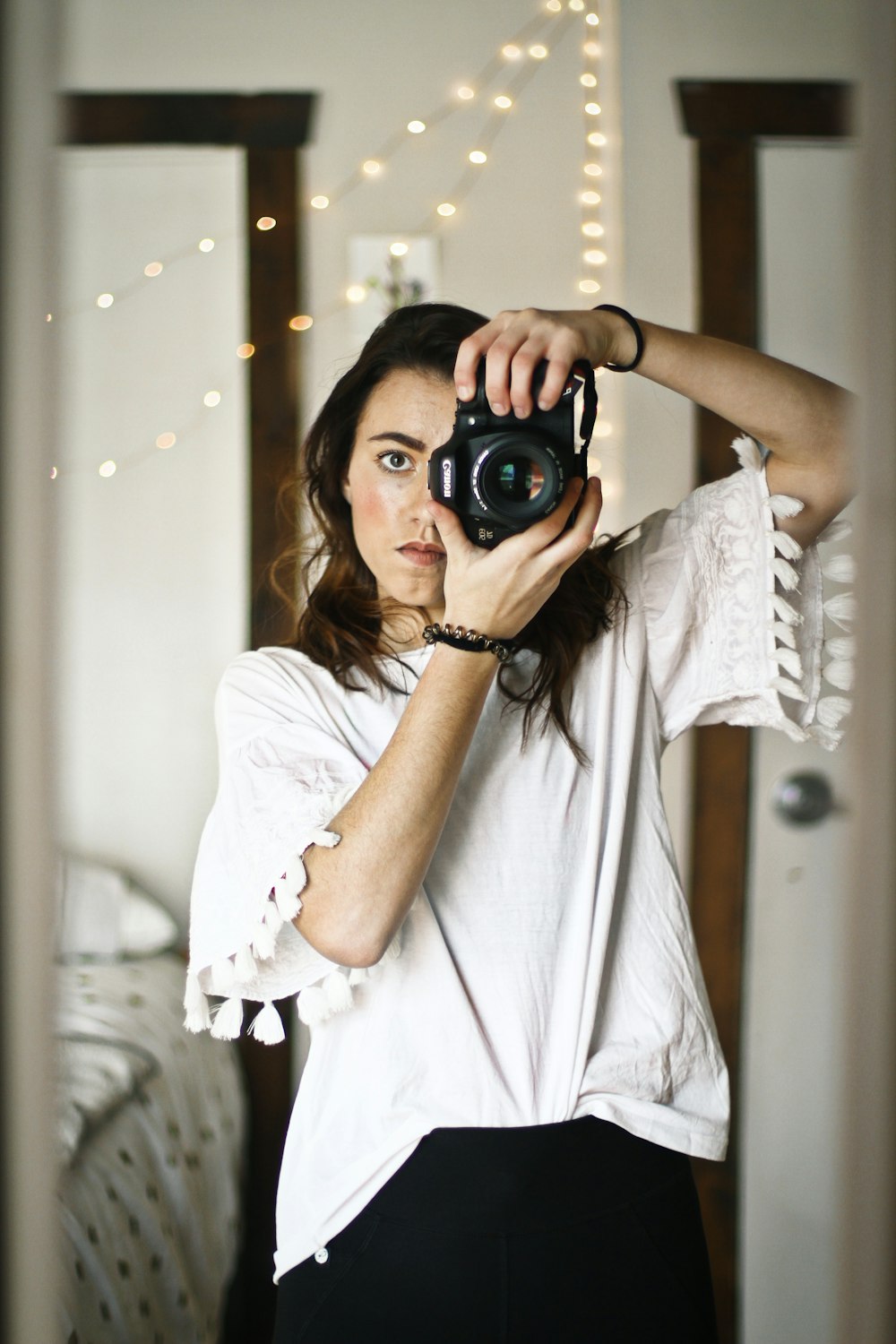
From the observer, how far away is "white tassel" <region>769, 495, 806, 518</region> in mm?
677

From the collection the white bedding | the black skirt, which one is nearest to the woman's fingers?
the black skirt

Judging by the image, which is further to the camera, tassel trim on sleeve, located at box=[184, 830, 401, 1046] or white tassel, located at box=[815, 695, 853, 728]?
white tassel, located at box=[815, 695, 853, 728]

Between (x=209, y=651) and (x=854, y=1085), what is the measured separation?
124 cm

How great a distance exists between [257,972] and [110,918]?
0.88m

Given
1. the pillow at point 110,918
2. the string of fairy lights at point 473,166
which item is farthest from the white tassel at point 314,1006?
the string of fairy lights at point 473,166

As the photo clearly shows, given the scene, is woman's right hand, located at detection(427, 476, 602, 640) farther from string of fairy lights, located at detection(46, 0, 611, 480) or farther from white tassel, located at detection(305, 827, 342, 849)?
string of fairy lights, located at detection(46, 0, 611, 480)

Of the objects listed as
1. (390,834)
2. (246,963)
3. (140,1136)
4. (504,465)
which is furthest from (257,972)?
(140,1136)

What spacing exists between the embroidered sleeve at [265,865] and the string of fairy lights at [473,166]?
0.87 m

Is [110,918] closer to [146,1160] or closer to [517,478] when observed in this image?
[146,1160]

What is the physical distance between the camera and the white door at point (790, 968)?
1.33m

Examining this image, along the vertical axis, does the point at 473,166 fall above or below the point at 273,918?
above

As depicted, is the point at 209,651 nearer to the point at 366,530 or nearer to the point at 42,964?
the point at 366,530

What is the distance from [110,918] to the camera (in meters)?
1.42

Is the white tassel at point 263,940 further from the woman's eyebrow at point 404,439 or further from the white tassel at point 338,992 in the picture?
the woman's eyebrow at point 404,439
